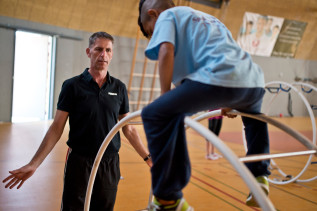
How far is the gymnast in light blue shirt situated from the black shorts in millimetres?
875

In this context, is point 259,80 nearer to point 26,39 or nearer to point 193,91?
point 193,91

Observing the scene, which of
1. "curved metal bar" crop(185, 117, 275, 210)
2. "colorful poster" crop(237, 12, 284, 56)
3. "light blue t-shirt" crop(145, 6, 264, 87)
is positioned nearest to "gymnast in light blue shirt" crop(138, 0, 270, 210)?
"light blue t-shirt" crop(145, 6, 264, 87)

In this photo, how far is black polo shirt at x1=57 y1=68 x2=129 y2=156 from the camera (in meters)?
1.83

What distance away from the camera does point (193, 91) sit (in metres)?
1.03

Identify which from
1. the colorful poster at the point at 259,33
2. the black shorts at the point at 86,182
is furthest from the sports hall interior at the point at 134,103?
the black shorts at the point at 86,182

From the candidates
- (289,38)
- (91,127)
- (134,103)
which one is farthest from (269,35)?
(91,127)

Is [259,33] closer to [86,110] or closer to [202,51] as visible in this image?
[86,110]

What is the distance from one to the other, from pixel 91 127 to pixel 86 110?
104 mm

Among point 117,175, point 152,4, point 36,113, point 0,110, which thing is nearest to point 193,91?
point 152,4

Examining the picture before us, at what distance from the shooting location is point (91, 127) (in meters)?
1.86

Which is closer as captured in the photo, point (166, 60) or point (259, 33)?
point (166, 60)

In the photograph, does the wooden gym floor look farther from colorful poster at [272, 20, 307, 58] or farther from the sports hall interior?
colorful poster at [272, 20, 307, 58]

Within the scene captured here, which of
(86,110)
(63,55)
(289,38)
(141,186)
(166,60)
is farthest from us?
(289,38)

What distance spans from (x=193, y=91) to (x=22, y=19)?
23.7 ft
